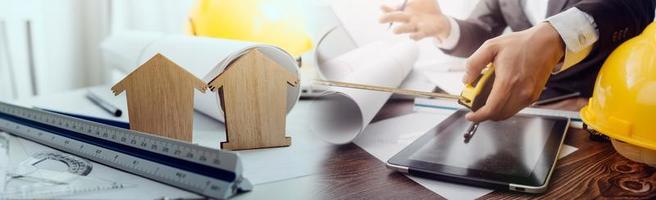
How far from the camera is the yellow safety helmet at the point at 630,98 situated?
525 millimetres

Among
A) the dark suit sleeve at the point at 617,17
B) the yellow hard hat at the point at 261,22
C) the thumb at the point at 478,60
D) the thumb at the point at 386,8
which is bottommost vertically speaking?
the thumb at the point at 478,60

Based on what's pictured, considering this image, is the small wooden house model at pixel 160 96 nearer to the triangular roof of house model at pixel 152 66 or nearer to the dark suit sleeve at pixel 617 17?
the triangular roof of house model at pixel 152 66

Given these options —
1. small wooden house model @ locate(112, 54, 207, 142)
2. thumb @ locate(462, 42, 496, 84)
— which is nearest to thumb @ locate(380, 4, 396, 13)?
thumb @ locate(462, 42, 496, 84)

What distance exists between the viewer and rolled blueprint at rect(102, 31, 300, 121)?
676mm

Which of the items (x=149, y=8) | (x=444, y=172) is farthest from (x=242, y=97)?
(x=149, y=8)

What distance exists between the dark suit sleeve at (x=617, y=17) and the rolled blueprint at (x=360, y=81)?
203mm

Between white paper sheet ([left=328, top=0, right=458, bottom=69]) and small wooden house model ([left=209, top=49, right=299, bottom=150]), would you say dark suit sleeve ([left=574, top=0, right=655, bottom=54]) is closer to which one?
white paper sheet ([left=328, top=0, right=458, bottom=69])

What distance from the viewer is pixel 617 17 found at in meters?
0.58

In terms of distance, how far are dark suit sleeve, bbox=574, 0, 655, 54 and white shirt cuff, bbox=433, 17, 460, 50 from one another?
0.42 ft

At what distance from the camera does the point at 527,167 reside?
1.82ft

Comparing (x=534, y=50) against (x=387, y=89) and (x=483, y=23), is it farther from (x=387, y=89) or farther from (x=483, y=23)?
(x=387, y=89)

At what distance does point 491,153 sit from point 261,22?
1.44 ft

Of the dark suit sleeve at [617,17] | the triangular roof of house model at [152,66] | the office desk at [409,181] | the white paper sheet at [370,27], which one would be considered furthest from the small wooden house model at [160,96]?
the dark suit sleeve at [617,17]

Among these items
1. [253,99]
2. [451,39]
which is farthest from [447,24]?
[253,99]
